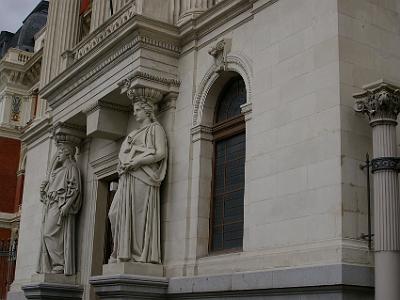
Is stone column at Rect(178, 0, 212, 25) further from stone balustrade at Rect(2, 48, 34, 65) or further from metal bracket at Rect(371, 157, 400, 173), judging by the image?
stone balustrade at Rect(2, 48, 34, 65)

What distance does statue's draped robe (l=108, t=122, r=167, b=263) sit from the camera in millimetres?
13195

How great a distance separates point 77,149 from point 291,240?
9397 millimetres

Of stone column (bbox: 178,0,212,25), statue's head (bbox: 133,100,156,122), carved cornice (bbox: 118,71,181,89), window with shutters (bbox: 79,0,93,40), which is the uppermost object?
window with shutters (bbox: 79,0,93,40)

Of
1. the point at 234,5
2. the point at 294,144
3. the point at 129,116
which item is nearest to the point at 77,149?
the point at 129,116

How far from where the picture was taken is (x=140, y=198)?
529 inches

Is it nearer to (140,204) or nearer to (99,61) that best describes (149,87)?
(99,61)

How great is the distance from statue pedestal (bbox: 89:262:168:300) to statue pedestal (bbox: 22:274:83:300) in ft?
11.8

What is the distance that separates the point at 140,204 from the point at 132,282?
5.33 feet

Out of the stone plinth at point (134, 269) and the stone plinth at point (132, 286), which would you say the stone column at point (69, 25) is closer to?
the stone plinth at point (134, 269)

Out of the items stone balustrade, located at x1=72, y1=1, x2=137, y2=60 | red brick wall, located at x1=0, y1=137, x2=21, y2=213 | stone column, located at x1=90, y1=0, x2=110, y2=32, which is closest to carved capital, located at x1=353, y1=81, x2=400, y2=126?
stone balustrade, located at x1=72, y1=1, x2=137, y2=60

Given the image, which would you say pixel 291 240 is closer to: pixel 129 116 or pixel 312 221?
pixel 312 221

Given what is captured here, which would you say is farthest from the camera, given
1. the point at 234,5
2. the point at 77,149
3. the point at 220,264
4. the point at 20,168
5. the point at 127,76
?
the point at 20,168

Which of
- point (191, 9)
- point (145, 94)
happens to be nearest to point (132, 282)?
point (145, 94)

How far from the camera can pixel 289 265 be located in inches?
402
